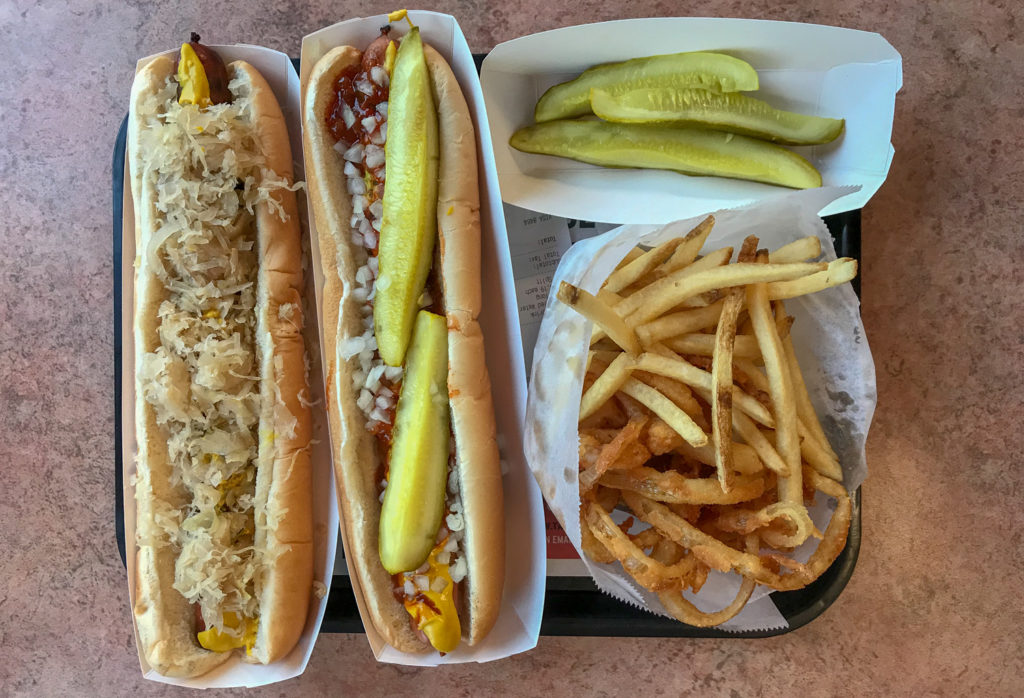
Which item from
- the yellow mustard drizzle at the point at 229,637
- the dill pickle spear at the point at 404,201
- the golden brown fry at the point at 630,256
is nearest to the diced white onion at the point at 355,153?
the dill pickle spear at the point at 404,201

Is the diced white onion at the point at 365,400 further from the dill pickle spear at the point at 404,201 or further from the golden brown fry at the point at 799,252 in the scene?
the golden brown fry at the point at 799,252

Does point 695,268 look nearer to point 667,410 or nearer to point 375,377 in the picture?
point 667,410

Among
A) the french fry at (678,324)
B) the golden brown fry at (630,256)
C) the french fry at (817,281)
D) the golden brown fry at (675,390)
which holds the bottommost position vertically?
the golden brown fry at (675,390)

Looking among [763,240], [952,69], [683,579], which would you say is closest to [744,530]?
[683,579]

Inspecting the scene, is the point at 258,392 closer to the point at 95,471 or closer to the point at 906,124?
the point at 95,471

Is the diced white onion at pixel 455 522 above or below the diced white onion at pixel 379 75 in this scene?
below

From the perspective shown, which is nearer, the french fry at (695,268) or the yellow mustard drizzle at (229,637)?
the french fry at (695,268)
